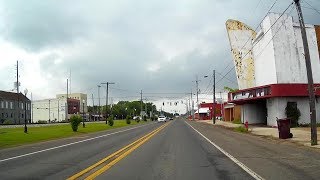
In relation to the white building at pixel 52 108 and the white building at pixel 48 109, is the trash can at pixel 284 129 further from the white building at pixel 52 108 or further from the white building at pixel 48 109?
the white building at pixel 48 109

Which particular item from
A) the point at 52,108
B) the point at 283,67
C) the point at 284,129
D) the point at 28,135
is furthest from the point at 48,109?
the point at 284,129

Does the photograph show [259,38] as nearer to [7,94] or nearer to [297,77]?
[297,77]

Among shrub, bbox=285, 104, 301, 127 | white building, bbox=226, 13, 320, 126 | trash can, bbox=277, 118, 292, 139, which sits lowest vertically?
trash can, bbox=277, 118, 292, 139

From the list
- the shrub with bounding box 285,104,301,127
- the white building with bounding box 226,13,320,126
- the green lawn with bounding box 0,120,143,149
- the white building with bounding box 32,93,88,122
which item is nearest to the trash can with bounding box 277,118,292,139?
the white building with bounding box 226,13,320,126

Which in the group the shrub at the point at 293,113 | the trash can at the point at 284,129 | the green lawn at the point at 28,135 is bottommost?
the green lawn at the point at 28,135

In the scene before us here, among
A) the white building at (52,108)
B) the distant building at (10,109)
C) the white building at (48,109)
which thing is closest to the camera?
the distant building at (10,109)

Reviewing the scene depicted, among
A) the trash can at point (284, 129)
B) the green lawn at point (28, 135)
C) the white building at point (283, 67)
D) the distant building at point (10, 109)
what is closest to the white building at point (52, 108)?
the distant building at point (10, 109)

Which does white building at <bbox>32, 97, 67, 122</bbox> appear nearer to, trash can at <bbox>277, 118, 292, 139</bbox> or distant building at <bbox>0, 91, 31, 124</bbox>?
distant building at <bbox>0, 91, 31, 124</bbox>

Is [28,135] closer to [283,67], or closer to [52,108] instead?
[283,67]

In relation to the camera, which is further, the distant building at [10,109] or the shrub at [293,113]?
the distant building at [10,109]

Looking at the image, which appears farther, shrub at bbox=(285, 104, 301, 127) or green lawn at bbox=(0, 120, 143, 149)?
shrub at bbox=(285, 104, 301, 127)

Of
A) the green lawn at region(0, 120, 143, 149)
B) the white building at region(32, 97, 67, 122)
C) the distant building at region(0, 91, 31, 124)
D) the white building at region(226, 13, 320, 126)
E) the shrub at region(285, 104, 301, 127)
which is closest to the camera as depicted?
the green lawn at region(0, 120, 143, 149)

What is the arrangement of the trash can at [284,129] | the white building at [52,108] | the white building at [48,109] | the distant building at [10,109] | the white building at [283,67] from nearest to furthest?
1. the trash can at [284,129]
2. the white building at [283,67]
3. the distant building at [10,109]
4. the white building at [52,108]
5. the white building at [48,109]

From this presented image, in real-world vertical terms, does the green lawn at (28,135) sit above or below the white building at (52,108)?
below
